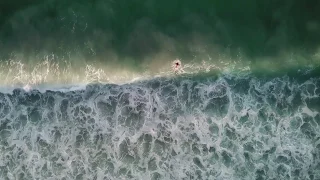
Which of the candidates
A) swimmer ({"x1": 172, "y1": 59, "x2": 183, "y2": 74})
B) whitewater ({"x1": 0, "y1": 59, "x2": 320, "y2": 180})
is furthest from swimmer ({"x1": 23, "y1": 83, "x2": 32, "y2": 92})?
swimmer ({"x1": 172, "y1": 59, "x2": 183, "y2": 74})

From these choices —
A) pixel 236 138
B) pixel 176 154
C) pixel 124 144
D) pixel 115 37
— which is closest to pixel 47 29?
pixel 115 37

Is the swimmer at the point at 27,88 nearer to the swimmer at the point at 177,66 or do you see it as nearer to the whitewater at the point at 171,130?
the whitewater at the point at 171,130

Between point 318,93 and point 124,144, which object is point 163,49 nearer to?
point 124,144

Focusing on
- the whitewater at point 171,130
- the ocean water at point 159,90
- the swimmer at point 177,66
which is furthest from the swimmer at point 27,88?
the swimmer at point 177,66

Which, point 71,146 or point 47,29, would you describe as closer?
point 71,146

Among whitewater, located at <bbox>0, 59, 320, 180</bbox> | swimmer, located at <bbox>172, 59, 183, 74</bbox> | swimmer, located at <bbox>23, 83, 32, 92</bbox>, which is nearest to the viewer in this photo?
whitewater, located at <bbox>0, 59, 320, 180</bbox>

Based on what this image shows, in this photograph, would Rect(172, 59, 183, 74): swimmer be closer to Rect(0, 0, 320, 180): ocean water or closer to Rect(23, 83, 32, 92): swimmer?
Rect(0, 0, 320, 180): ocean water

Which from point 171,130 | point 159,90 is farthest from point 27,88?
point 171,130
